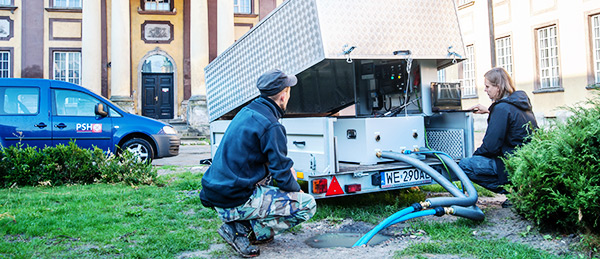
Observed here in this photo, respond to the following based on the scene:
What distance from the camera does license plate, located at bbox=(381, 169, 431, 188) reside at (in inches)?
187

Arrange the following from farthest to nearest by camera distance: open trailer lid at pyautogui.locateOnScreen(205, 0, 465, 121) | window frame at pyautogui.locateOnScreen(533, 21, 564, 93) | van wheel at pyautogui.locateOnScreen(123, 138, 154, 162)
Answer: window frame at pyautogui.locateOnScreen(533, 21, 564, 93) < van wheel at pyautogui.locateOnScreen(123, 138, 154, 162) < open trailer lid at pyautogui.locateOnScreen(205, 0, 465, 121)

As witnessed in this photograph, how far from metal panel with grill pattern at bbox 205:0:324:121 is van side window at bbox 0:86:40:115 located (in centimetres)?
382

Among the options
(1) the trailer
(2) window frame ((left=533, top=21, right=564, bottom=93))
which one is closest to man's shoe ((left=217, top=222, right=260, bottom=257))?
(1) the trailer

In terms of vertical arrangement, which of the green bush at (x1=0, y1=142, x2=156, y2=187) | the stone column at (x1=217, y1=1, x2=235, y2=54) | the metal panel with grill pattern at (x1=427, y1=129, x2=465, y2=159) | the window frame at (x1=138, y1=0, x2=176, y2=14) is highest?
the window frame at (x1=138, y1=0, x2=176, y2=14)

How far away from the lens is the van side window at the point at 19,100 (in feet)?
29.4

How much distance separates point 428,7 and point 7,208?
17.3ft

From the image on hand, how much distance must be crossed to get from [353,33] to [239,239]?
2.49 metres

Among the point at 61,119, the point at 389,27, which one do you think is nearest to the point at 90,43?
the point at 61,119

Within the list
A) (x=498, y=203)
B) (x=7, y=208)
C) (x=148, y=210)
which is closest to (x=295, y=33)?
(x=148, y=210)

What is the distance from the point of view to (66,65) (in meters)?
22.3

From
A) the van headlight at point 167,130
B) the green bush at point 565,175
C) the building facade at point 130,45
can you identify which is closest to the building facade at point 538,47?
the building facade at point 130,45

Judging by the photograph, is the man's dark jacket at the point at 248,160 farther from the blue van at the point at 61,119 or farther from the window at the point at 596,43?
the window at the point at 596,43

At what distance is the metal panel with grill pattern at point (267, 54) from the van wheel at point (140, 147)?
10.1ft

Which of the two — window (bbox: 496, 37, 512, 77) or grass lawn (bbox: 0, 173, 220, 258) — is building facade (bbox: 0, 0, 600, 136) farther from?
grass lawn (bbox: 0, 173, 220, 258)
